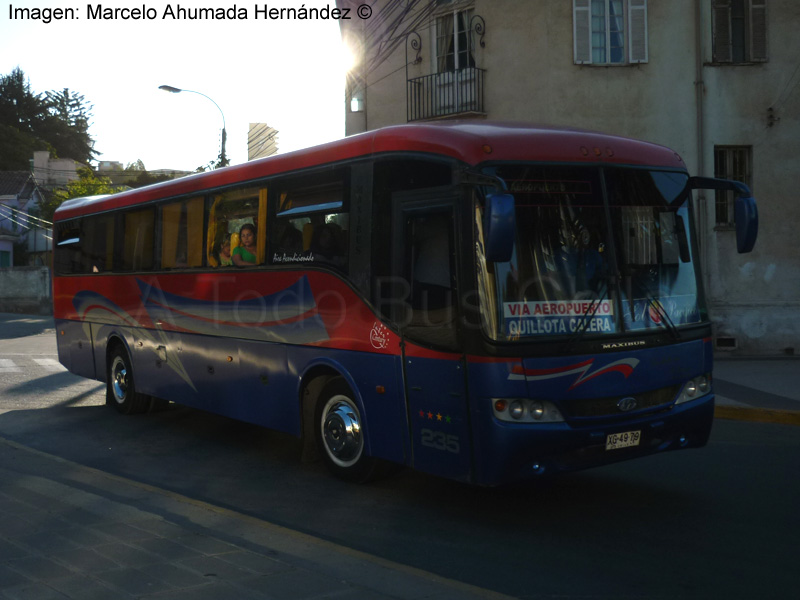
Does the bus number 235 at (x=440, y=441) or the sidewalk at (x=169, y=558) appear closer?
the sidewalk at (x=169, y=558)

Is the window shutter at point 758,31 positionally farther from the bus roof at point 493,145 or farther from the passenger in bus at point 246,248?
the passenger in bus at point 246,248

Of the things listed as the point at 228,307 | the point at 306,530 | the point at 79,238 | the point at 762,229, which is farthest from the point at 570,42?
the point at 306,530

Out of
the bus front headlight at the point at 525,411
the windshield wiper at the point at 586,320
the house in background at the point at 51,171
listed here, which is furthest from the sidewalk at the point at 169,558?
the house in background at the point at 51,171

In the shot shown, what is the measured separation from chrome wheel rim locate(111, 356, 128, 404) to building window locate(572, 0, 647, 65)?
11.0 metres

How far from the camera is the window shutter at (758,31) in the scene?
18.6 meters

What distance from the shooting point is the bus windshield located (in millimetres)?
6477

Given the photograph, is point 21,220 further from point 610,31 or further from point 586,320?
point 586,320

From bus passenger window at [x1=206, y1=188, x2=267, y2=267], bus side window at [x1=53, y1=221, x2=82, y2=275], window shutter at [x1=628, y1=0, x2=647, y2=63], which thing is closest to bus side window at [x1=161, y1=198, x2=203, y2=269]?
bus passenger window at [x1=206, y1=188, x2=267, y2=267]

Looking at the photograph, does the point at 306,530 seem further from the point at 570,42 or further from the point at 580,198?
the point at 570,42

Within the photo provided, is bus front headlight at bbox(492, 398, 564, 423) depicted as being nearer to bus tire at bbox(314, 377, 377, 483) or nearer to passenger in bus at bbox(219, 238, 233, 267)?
bus tire at bbox(314, 377, 377, 483)

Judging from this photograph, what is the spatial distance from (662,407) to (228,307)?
4.66 m

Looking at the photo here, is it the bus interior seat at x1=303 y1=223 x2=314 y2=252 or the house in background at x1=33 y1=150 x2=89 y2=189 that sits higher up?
the house in background at x1=33 y1=150 x2=89 y2=189

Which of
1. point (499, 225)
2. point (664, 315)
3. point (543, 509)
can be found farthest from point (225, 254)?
point (664, 315)

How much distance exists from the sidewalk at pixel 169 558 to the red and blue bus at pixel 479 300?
1531mm
